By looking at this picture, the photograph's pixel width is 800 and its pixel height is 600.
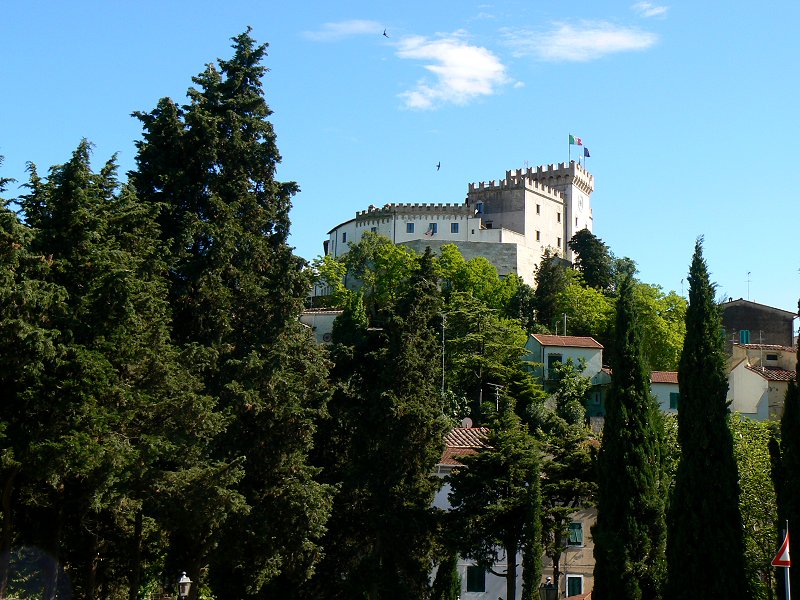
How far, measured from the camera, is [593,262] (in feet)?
363

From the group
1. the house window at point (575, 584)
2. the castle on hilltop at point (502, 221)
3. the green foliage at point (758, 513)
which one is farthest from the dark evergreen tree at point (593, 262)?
the green foliage at point (758, 513)

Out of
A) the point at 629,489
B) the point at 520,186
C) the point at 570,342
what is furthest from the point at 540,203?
the point at 629,489

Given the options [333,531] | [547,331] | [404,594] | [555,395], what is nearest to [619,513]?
[404,594]

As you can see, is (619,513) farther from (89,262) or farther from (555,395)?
(555,395)

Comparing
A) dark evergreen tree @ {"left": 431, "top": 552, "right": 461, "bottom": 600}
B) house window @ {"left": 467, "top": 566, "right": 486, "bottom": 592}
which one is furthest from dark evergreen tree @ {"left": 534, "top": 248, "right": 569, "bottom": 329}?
dark evergreen tree @ {"left": 431, "top": 552, "right": 461, "bottom": 600}

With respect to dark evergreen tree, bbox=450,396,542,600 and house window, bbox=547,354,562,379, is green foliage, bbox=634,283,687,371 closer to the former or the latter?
house window, bbox=547,354,562,379

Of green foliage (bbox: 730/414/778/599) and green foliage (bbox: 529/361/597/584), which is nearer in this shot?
green foliage (bbox: 730/414/778/599)

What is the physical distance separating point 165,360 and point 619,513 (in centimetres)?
1287

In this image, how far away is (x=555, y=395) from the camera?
2832 inches

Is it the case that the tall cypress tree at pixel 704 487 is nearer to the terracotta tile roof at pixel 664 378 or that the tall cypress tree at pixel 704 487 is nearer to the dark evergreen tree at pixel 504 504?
the dark evergreen tree at pixel 504 504

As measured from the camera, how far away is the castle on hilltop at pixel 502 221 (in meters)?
112

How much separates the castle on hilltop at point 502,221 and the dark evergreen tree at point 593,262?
4.44 m

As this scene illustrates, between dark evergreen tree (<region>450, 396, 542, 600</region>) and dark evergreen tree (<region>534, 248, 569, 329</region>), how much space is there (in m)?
56.2

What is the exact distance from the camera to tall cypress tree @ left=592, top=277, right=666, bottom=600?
29.5 metres
